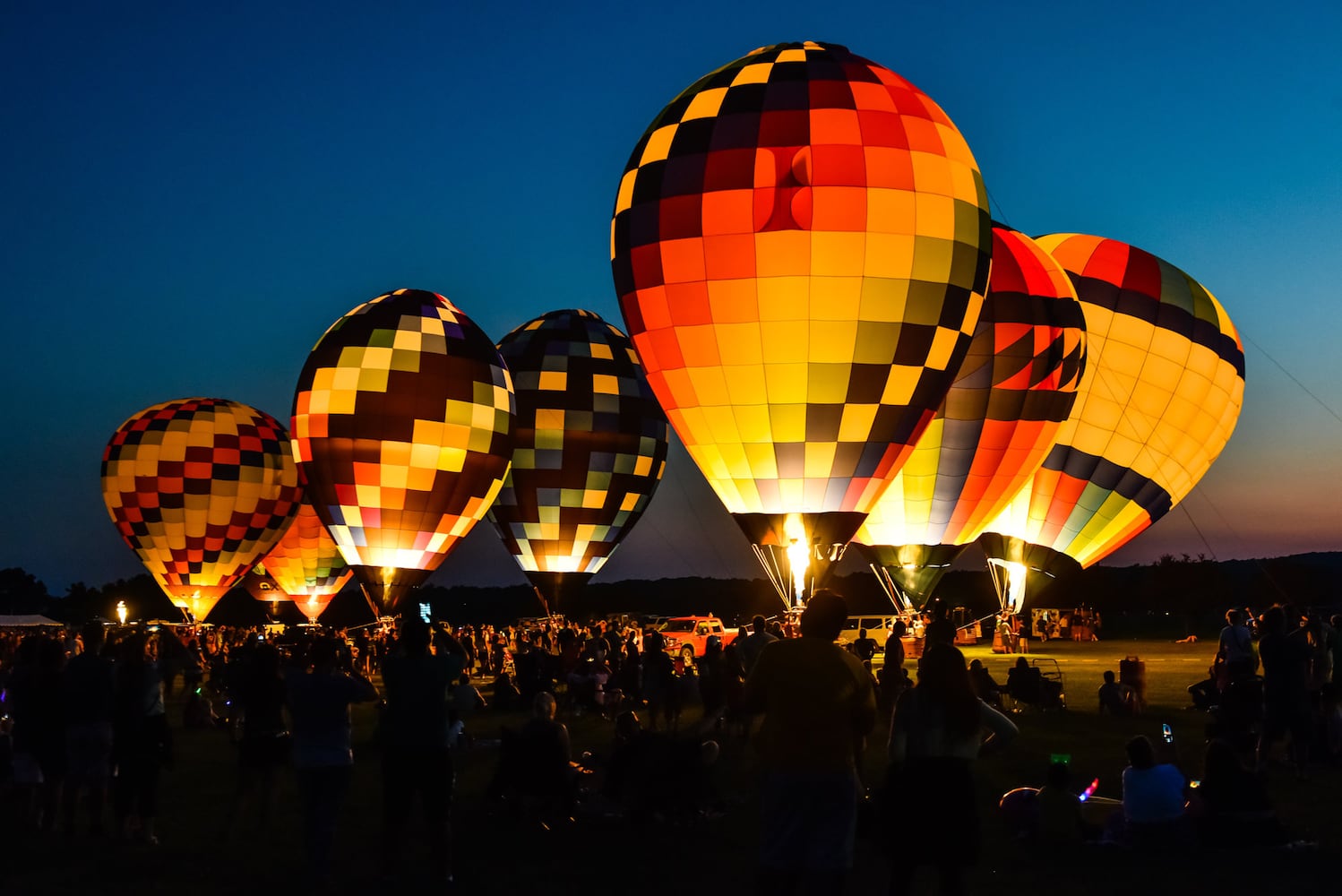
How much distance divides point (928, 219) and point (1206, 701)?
8.60 meters

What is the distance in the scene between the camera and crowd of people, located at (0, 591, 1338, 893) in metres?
4.73

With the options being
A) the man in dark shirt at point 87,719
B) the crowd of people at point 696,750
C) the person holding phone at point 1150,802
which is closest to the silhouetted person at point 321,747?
the crowd of people at point 696,750

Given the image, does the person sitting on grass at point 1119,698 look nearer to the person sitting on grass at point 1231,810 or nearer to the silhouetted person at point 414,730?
the person sitting on grass at point 1231,810

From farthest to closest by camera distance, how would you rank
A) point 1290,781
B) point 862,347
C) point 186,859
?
1. point 862,347
2. point 1290,781
3. point 186,859

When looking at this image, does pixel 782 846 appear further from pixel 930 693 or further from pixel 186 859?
pixel 186 859

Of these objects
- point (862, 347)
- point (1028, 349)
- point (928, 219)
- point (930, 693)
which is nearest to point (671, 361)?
point (862, 347)

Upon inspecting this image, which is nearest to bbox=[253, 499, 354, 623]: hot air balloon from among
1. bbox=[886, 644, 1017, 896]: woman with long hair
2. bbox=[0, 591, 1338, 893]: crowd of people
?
bbox=[0, 591, 1338, 893]: crowd of people

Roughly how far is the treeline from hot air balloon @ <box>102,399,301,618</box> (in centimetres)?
1617

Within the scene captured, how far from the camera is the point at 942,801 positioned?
17.2ft

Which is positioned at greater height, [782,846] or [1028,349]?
[1028,349]

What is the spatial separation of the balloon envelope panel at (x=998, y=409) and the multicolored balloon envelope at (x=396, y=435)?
8.91m

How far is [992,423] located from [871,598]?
6221cm

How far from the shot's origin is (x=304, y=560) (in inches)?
1698

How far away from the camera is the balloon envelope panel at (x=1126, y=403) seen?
26219 mm
